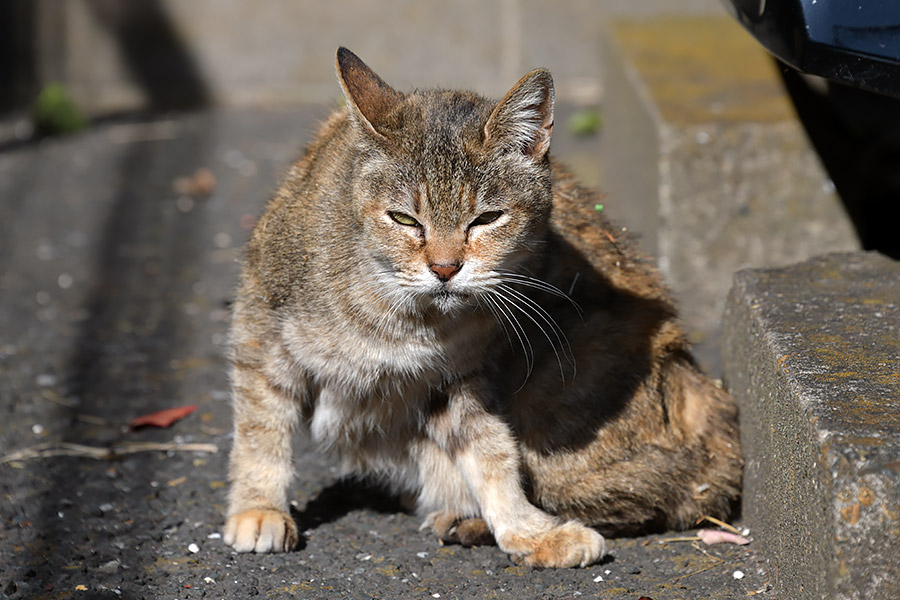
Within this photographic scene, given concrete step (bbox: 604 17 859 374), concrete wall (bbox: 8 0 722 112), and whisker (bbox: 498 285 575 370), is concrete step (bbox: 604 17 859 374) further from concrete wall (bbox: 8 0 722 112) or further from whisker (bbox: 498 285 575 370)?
concrete wall (bbox: 8 0 722 112)

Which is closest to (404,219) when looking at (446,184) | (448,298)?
(446,184)

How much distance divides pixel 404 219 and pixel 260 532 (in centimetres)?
100

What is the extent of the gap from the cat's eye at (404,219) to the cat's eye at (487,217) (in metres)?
0.16

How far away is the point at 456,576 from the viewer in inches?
115

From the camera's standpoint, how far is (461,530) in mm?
3115

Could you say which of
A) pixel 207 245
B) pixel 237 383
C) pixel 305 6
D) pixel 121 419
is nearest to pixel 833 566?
pixel 237 383

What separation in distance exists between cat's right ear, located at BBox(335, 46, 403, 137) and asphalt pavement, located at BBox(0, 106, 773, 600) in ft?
2.69

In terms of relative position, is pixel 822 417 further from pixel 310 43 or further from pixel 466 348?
pixel 310 43

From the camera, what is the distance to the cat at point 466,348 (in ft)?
9.15

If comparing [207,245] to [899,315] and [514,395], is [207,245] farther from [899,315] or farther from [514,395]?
[899,315]

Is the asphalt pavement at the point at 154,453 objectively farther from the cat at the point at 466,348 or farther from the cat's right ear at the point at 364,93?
the cat's right ear at the point at 364,93

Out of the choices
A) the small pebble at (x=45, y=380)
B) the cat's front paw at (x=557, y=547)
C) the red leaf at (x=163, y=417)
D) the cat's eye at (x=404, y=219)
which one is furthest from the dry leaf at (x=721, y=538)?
the small pebble at (x=45, y=380)

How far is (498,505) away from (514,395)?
1.10 ft

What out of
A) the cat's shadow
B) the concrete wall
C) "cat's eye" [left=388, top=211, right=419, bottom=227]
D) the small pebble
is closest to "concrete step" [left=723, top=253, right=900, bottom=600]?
"cat's eye" [left=388, top=211, right=419, bottom=227]
